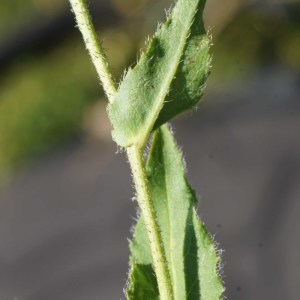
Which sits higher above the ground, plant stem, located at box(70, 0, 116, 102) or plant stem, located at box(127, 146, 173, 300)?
plant stem, located at box(70, 0, 116, 102)

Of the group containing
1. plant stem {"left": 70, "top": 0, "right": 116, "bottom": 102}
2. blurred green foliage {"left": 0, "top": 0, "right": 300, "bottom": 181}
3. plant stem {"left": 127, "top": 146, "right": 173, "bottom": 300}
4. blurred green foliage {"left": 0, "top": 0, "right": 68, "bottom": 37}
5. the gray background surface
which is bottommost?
plant stem {"left": 127, "top": 146, "right": 173, "bottom": 300}

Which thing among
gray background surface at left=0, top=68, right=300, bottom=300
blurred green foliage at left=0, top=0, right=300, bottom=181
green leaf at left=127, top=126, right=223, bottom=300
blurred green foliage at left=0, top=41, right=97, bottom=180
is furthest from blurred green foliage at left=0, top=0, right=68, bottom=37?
green leaf at left=127, top=126, right=223, bottom=300

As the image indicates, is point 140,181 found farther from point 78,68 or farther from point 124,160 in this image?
point 78,68

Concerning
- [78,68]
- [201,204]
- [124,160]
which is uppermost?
[78,68]

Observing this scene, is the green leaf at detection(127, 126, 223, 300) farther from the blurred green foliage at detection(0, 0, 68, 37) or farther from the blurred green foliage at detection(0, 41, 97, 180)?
the blurred green foliage at detection(0, 0, 68, 37)

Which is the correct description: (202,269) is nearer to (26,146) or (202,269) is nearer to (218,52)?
(218,52)

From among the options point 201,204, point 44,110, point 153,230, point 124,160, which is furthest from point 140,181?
point 44,110

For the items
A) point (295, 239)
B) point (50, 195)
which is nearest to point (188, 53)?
point (295, 239)
